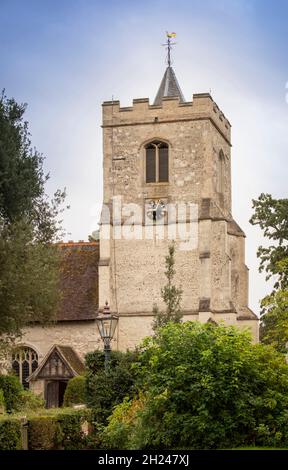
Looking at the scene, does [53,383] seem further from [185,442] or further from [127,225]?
[185,442]

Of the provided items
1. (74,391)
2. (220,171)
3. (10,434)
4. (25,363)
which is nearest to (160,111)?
(220,171)

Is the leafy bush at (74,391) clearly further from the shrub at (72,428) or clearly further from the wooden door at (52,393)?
the shrub at (72,428)

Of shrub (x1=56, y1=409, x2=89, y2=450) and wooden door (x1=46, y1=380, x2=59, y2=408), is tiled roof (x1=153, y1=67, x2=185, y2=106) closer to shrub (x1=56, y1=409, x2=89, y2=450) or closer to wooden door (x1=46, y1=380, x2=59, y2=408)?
wooden door (x1=46, y1=380, x2=59, y2=408)

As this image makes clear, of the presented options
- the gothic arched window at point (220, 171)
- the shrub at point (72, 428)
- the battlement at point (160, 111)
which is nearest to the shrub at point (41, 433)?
the shrub at point (72, 428)

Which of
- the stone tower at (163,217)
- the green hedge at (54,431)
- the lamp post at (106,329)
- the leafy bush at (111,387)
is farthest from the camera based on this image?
the stone tower at (163,217)

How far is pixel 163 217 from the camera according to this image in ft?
173

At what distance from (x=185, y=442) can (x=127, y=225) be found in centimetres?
3167

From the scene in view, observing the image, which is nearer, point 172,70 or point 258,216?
point 258,216

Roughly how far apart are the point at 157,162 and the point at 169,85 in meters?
5.27

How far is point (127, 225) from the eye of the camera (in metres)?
53.2

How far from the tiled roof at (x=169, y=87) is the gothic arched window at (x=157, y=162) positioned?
258 centimetres

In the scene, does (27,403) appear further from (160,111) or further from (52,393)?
(160,111)

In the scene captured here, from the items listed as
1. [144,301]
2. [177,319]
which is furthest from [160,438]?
[144,301]

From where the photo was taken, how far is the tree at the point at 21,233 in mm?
27953
